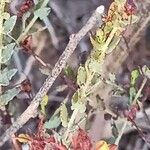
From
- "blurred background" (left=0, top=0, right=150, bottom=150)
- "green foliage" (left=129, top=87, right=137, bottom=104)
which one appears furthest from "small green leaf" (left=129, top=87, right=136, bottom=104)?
"blurred background" (left=0, top=0, right=150, bottom=150)

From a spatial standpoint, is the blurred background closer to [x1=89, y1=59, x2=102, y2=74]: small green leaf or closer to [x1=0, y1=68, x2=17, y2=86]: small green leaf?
[x1=0, y1=68, x2=17, y2=86]: small green leaf

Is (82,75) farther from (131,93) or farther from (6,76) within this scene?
(131,93)

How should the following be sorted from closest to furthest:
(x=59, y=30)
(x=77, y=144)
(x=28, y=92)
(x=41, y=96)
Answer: (x=77, y=144) → (x=41, y=96) → (x=28, y=92) → (x=59, y=30)

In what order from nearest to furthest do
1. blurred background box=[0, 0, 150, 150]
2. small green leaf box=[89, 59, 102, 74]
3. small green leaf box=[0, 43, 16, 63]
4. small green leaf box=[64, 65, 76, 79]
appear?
small green leaf box=[89, 59, 102, 74] → small green leaf box=[0, 43, 16, 63] → small green leaf box=[64, 65, 76, 79] → blurred background box=[0, 0, 150, 150]

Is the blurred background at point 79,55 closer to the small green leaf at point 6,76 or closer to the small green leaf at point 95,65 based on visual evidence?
the small green leaf at point 6,76

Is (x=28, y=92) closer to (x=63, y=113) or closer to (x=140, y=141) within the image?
(x=63, y=113)

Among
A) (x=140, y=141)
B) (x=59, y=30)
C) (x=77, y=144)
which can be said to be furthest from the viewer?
(x=59, y=30)

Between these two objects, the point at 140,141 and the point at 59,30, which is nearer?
the point at 140,141

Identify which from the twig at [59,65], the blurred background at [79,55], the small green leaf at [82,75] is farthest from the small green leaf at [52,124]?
the blurred background at [79,55]

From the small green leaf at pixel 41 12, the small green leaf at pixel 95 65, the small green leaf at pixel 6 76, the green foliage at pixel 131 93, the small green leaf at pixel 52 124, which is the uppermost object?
the small green leaf at pixel 41 12

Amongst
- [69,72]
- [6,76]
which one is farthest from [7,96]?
[69,72]

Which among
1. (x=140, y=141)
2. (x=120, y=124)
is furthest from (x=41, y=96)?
(x=140, y=141)
